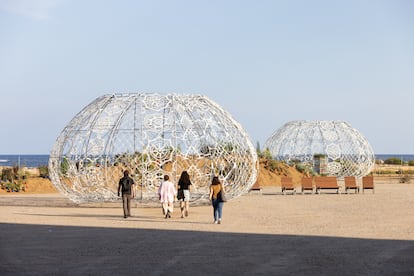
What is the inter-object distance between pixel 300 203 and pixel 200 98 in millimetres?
4978

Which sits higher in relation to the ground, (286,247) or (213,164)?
(213,164)

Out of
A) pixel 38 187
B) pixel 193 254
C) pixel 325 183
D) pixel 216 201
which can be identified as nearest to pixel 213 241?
pixel 193 254

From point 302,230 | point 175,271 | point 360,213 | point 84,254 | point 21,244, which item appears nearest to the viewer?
point 175,271

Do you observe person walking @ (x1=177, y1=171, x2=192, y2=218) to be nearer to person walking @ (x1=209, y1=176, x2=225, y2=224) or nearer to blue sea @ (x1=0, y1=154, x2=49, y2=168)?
person walking @ (x1=209, y1=176, x2=225, y2=224)

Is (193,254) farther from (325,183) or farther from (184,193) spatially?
(325,183)

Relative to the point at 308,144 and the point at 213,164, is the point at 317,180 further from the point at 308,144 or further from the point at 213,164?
the point at 308,144

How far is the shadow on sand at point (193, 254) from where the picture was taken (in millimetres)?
11195

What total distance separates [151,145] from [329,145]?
954 inches

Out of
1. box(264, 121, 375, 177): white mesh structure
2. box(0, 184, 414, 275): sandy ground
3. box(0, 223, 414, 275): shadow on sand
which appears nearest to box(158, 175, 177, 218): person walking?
box(0, 184, 414, 275): sandy ground

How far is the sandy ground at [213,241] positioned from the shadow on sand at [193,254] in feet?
0.05

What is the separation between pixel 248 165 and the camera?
2583 centimetres

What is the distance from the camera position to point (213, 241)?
48.6 ft

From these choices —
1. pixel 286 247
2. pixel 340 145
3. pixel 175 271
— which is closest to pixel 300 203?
pixel 286 247

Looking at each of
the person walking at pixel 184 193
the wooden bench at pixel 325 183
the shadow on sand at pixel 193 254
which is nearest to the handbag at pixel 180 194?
the person walking at pixel 184 193
